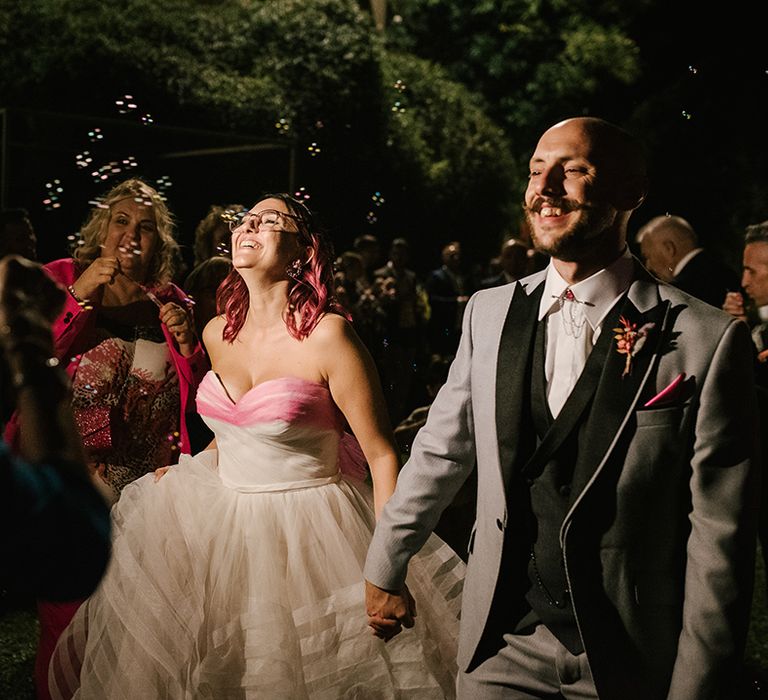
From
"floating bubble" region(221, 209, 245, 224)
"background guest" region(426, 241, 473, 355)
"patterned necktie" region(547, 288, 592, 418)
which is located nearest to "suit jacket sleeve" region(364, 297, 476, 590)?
"patterned necktie" region(547, 288, 592, 418)

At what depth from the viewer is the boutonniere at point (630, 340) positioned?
2.70 metres

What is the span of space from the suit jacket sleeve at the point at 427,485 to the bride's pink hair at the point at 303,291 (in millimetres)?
935

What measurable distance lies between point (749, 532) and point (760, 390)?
11.2 feet

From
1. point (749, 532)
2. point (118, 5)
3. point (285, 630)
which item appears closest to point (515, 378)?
point (749, 532)

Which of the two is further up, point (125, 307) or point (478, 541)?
point (125, 307)

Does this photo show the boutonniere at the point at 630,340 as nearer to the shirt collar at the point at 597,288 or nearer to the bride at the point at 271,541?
the shirt collar at the point at 597,288

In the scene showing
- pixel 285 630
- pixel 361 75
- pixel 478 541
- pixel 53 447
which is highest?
pixel 361 75

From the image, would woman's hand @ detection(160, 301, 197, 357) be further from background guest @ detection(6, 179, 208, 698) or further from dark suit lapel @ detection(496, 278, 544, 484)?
dark suit lapel @ detection(496, 278, 544, 484)

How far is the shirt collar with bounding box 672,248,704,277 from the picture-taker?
24.3 feet

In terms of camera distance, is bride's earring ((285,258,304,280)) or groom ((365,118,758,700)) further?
bride's earring ((285,258,304,280))

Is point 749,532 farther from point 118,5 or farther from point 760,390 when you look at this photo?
point 118,5

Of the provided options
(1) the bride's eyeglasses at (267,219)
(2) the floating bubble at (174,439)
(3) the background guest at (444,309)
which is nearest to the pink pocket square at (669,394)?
(1) the bride's eyeglasses at (267,219)

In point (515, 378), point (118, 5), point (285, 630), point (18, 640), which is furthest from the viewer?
point (118, 5)

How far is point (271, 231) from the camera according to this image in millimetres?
3953
